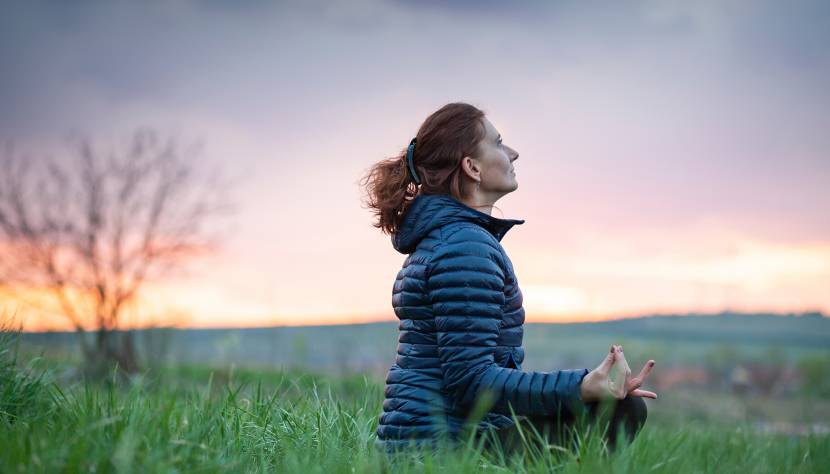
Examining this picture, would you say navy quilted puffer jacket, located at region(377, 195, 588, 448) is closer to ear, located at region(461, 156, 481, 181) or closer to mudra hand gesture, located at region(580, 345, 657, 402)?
mudra hand gesture, located at region(580, 345, 657, 402)

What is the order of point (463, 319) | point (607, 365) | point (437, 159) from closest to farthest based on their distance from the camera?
1. point (607, 365)
2. point (463, 319)
3. point (437, 159)

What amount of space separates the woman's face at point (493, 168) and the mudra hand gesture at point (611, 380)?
0.95 metres

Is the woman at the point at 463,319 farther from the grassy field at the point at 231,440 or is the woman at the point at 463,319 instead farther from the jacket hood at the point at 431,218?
the grassy field at the point at 231,440

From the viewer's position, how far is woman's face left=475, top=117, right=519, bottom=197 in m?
3.59

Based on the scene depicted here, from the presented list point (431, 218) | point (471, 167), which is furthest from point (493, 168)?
point (431, 218)

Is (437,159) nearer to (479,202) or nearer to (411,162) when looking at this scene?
(411,162)

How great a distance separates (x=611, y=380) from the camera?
3.02m

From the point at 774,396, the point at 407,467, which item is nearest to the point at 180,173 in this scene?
the point at 407,467

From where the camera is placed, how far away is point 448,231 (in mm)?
3248

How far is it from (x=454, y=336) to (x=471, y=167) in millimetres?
824

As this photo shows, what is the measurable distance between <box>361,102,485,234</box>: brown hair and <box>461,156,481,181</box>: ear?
23 mm

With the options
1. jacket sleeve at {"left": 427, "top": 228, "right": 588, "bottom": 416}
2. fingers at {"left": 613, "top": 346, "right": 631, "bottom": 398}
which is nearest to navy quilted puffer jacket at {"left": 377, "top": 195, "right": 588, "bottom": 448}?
jacket sleeve at {"left": 427, "top": 228, "right": 588, "bottom": 416}

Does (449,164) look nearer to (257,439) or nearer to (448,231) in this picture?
(448,231)

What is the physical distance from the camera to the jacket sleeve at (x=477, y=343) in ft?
10.0
